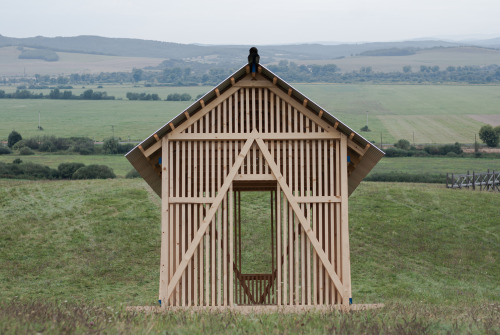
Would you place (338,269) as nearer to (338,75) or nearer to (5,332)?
(5,332)

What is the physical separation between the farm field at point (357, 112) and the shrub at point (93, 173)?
37886mm

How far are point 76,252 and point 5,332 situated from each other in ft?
62.1

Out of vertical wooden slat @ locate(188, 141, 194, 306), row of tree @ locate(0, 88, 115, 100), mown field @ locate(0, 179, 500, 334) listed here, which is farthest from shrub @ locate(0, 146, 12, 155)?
row of tree @ locate(0, 88, 115, 100)

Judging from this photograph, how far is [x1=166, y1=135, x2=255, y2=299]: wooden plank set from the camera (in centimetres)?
1311

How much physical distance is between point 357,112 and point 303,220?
100132mm

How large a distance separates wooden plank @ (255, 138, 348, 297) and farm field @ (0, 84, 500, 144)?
71522mm

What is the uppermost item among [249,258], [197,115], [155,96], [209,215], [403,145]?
[155,96]

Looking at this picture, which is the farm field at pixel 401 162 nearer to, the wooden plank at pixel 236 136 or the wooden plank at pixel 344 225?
the wooden plank at pixel 236 136

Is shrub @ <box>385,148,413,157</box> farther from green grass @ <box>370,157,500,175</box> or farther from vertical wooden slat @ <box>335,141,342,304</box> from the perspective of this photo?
vertical wooden slat @ <box>335,141,342,304</box>

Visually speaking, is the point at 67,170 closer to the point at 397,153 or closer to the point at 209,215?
the point at 397,153

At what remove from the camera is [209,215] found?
43.3 ft

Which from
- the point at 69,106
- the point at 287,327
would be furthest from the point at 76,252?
the point at 69,106

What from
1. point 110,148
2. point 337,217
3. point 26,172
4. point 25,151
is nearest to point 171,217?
point 337,217

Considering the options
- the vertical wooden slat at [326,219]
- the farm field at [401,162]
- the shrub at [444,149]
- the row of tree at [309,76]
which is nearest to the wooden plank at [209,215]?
the vertical wooden slat at [326,219]
